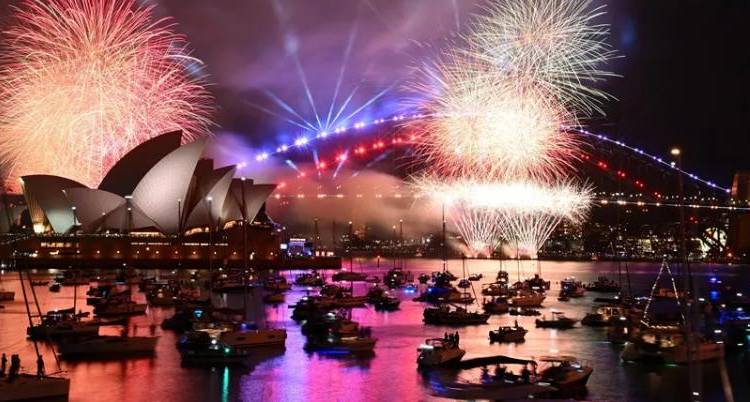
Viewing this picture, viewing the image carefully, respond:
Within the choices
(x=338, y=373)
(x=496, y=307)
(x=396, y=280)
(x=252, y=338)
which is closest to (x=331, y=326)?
(x=252, y=338)

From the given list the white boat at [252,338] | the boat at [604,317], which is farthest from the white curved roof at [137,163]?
the white boat at [252,338]

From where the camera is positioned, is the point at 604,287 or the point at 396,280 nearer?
the point at 604,287

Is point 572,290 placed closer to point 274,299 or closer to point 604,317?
point 604,317

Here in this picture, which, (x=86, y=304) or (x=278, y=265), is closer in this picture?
(x=86, y=304)

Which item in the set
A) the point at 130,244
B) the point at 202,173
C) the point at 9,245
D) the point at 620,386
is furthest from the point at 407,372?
the point at 9,245

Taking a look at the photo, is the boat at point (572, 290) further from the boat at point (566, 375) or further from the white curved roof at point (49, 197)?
the white curved roof at point (49, 197)

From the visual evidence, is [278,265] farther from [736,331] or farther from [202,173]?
[736,331]

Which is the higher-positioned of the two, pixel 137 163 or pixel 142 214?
pixel 137 163

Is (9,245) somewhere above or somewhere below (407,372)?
above
